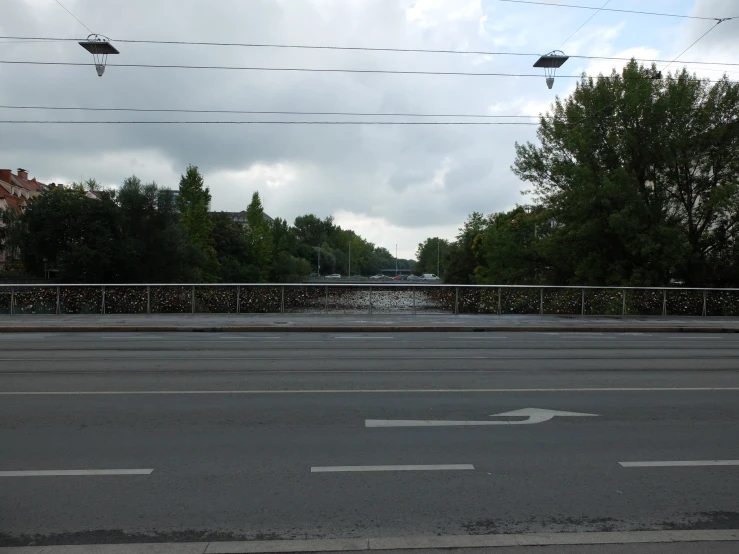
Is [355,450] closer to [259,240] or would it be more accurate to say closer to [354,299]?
[354,299]

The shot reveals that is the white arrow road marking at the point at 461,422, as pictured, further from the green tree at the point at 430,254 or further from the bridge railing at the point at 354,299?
the green tree at the point at 430,254

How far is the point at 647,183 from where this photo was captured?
37.8 metres

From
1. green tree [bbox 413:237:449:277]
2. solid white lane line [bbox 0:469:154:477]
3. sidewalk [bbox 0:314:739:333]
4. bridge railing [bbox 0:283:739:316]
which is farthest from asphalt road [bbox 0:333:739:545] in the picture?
green tree [bbox 413:237:449:277]

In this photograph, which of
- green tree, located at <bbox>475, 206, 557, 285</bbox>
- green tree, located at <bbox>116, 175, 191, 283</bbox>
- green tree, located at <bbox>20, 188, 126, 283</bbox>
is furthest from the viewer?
green tree, located at <bbox>116, 175, 191, 283</bbox>

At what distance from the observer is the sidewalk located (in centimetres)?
1970

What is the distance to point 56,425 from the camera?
22.5 feet

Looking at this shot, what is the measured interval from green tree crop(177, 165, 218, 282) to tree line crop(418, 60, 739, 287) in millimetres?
46375

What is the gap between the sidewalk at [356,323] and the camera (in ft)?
64.6

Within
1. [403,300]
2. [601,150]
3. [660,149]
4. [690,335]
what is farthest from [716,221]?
[403,300]

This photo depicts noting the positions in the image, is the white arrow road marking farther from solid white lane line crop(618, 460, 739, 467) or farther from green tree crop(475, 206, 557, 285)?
green tree crop(475, 206, 557, 285)

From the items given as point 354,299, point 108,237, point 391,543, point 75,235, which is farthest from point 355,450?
point 75,235

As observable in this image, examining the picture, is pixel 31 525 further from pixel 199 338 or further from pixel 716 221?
pixel 716 221

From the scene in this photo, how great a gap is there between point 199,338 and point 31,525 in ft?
43.2

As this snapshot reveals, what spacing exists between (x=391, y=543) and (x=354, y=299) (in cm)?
2041
